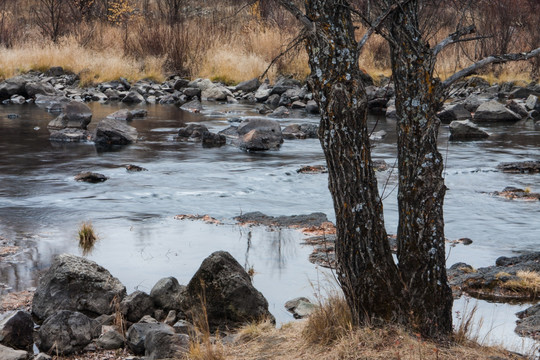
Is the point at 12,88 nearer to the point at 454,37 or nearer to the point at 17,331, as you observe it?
the point at 17,331

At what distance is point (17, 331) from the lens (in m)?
5.66

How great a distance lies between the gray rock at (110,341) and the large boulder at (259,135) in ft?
34.0

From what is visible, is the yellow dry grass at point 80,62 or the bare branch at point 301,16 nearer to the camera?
the bare branch at point 301,16

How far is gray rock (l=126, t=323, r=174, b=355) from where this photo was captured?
561 centimetres

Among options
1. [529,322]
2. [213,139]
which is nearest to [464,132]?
[213,139]

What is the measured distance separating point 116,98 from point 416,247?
2259 cm

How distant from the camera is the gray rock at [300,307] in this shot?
643 cm

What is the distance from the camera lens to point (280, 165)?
1420cm

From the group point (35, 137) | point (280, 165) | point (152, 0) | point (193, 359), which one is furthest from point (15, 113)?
point (152, 0)

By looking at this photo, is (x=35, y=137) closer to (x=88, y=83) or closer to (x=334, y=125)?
(x=88, y=83)

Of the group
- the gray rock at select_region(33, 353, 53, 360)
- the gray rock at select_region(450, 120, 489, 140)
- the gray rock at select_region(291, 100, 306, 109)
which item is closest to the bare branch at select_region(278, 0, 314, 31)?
the gray rock at select_region(33, 353, 53, 360)

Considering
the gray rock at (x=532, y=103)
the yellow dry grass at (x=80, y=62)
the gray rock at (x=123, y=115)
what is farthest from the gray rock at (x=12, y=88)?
the gray rock at (x=532, y=103)

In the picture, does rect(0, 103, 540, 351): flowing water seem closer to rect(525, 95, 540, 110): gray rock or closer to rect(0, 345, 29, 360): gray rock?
rect(0, 345, 29, 360): gray rock

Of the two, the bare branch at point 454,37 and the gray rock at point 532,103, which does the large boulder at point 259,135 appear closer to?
the gray rock at point 532,103
